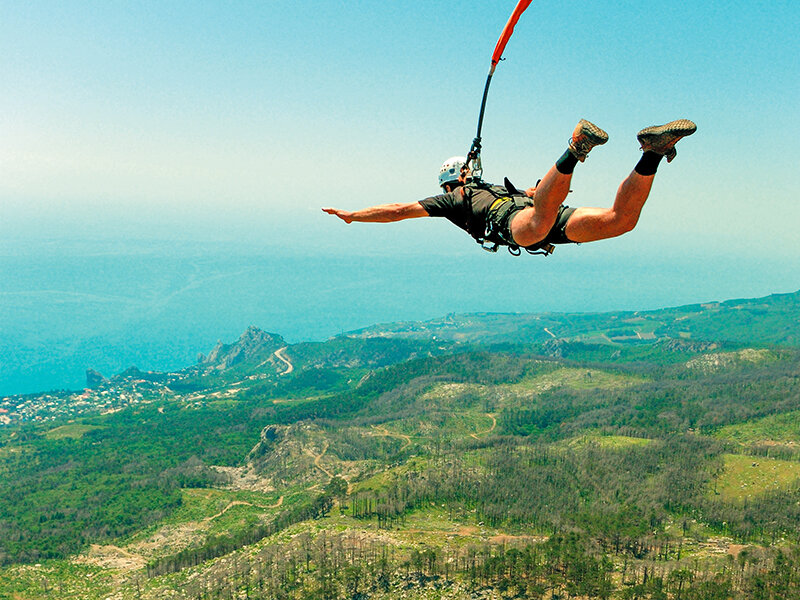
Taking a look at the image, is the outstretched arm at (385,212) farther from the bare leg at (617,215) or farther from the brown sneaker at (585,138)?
the brown sneaker at (585,138)

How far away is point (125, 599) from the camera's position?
243ft

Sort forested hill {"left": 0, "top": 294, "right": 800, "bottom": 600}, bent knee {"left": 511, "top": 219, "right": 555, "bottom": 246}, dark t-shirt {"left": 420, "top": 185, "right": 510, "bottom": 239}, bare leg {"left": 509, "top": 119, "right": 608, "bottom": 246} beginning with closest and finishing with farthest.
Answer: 1. bare leg {"left": 509, "top": 119, "right": 608, "bottom": 246}
2. bent knee {"left": 511, "top": 219, "right": 555, "bottom": 246}
3. dark t-shirt {"left": 420, "top": 185, "right": 510, "bottom": 239}
4. forested hill {"left": 0, "top": 294, "right": 800, "bottom": 600}

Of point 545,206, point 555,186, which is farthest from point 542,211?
point 555,186

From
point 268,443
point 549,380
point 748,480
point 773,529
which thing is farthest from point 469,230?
point 549,380

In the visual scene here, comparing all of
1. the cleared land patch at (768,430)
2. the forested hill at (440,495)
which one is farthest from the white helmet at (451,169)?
the cleared land patch at (768,430)

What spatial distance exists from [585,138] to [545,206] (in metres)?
1.08

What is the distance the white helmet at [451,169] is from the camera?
10.5 meters

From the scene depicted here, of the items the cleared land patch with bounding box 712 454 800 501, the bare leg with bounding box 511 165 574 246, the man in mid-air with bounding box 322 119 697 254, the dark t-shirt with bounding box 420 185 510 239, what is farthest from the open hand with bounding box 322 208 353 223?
the cleared land patch with bounding box 712 454 800 501

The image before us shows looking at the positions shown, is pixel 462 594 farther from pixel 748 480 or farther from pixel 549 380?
pixel 549 380

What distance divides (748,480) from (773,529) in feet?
51.8

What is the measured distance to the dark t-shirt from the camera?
9789 mm

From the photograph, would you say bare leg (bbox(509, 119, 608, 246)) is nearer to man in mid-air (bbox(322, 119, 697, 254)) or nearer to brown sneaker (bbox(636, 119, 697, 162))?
man in mid-air (bbox(322, 119, 697, 254))

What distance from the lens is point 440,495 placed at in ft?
311

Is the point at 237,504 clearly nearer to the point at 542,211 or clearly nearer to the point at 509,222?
the point at 509,222
